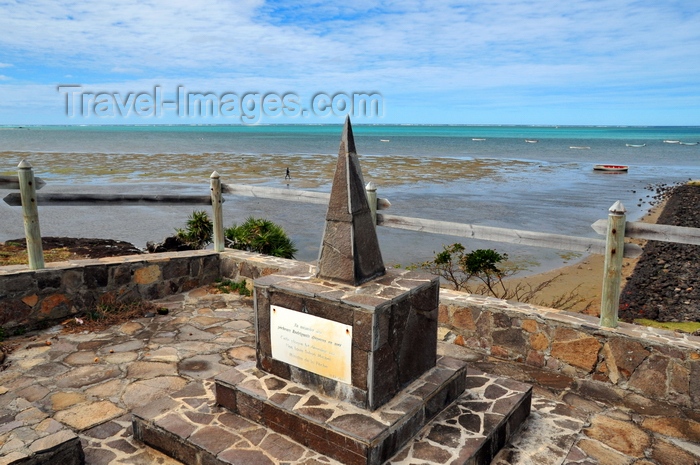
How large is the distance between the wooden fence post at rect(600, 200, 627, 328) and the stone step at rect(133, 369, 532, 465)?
114 cm

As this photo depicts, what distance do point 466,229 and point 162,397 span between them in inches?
132

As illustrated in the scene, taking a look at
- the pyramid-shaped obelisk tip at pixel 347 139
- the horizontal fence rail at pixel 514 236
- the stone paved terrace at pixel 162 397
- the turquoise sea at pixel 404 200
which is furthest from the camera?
the turquoise sea at pixel 404 200

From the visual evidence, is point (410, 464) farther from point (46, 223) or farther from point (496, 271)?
point (46, 223)

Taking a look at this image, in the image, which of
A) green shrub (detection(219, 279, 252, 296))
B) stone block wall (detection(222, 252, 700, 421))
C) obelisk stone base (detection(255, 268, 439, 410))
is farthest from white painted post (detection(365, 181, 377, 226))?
green shrub (detection(219, 279, 252, 296))

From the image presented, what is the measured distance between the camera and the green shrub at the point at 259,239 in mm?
9492

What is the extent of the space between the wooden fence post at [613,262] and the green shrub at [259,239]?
5.96 m

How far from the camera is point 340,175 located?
396 cm

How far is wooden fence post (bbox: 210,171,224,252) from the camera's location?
24.2 ft

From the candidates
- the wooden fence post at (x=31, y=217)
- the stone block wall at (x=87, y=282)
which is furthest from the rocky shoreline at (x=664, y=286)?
the wooden fence post at (x=31, y=217)

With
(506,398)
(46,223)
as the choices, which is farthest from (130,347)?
(46,223)

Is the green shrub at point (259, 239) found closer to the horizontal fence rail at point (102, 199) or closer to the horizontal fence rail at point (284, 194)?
the horizontal fence rail at point (284, 194)

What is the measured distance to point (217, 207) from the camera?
7473mm

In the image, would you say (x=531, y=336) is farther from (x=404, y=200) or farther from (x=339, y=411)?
(x=404, y=200)

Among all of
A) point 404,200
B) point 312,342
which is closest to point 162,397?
point 312,342
